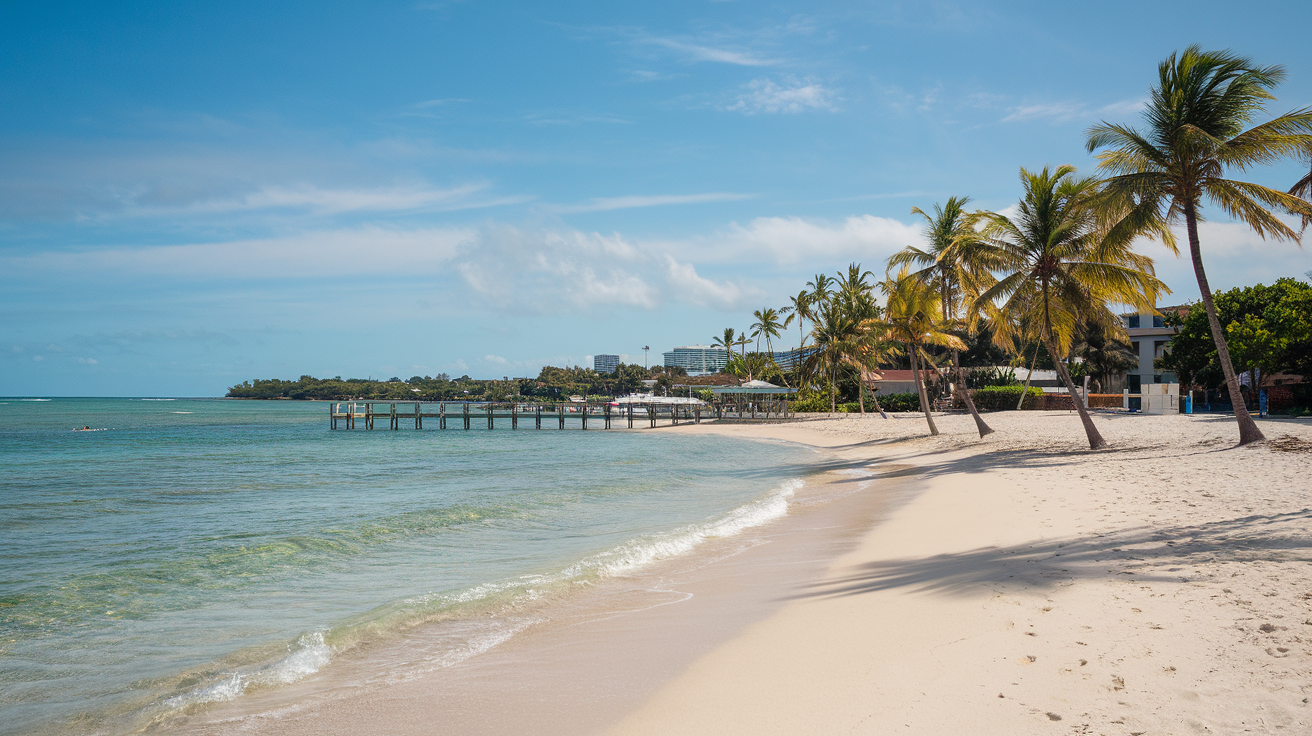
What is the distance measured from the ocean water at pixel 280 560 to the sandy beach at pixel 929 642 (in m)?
0.73

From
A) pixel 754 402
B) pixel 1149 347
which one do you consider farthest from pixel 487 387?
pixel 1149 347

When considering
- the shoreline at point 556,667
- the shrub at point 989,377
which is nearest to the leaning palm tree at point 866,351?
the shrub at point 989,377

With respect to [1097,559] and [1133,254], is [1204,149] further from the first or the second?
[1097,559]

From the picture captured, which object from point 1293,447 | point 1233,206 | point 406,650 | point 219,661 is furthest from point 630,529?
point 1233,206

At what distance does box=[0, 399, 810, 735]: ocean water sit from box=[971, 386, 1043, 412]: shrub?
2527 centimetres

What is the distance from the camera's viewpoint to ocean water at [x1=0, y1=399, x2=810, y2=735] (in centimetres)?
509

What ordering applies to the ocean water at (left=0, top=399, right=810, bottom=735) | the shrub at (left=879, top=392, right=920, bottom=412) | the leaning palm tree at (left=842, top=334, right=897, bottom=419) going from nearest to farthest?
the ocean water at (left=0, top=399, right=810, bottom=735), the leaning palm tree at (left=842, top=334, right=897, bottom=419), the shrub at (left=879, top=392, right=920, bottom=412)

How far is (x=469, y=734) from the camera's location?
376 cm

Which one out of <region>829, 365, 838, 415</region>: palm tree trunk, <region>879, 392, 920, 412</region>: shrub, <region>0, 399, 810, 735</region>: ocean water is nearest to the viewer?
<region>0, 399, 810, 735</region>: ocean water

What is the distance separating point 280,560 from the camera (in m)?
8.95

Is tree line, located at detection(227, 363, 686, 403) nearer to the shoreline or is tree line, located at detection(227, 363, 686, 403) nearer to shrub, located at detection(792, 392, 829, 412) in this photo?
shrub, located at detection(792, 392, 829, 412)

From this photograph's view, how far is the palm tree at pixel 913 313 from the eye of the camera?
25.3m

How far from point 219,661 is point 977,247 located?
19613 millimetres

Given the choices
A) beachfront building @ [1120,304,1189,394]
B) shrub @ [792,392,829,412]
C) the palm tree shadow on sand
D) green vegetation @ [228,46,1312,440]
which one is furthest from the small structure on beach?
the palm tree shadow on sand
